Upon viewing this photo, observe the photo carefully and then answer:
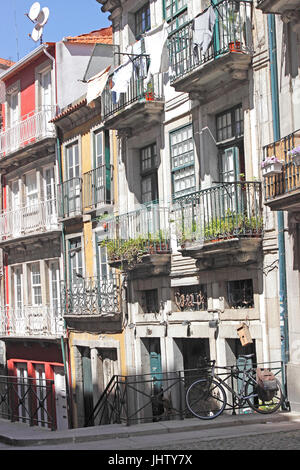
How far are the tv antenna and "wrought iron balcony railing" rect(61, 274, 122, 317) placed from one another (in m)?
7.95

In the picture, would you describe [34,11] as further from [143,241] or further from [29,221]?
[143,241]

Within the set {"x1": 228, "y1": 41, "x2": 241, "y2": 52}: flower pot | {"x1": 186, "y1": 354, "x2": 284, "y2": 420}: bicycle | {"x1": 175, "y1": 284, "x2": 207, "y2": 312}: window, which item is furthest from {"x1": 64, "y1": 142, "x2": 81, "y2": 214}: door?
{"x1": 186, "y1": 354, "x2": 284, "y2": 420}: bicycle

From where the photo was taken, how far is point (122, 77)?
19.5m

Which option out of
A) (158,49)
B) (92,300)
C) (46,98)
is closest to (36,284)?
(92,300)

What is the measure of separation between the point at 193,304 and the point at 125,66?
5.65 meters

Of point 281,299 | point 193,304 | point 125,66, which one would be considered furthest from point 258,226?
point 125,66

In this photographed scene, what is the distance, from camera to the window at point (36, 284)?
26.7m

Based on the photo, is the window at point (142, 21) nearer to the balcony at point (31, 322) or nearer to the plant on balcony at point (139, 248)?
the plant on balcony at point (139, 248)

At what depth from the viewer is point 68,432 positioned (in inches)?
531

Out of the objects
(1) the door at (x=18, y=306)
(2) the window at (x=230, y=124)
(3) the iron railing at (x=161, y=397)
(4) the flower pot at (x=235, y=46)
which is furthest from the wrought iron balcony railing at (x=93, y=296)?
(4) the flower pot at (x=235, y=46)

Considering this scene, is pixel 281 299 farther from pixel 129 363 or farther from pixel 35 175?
pixel 35 175

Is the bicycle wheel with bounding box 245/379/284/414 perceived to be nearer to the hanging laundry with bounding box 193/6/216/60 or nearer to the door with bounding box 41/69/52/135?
the hanging laundry with bounding box 193/6/216/60

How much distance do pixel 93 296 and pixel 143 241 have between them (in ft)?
14.2

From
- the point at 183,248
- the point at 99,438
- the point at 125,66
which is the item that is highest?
the point at 125,66
